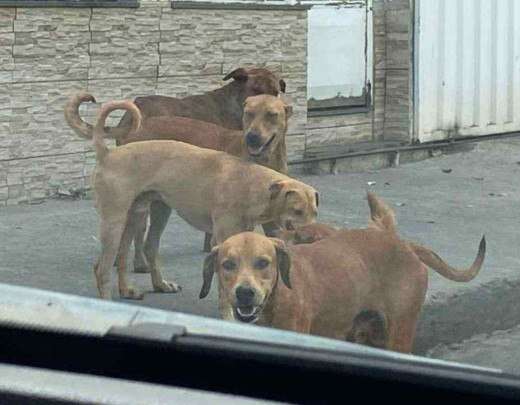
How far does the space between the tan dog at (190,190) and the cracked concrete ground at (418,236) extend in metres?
0.47

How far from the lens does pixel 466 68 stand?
13258mm

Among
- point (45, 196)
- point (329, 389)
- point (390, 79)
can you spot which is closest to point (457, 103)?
point (390, 79)

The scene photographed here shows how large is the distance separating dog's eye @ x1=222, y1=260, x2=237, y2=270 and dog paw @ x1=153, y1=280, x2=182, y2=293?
5.76ft

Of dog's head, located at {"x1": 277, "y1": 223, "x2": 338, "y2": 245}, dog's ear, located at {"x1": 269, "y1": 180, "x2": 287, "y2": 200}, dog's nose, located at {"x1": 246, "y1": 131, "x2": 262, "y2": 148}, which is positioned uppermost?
dog's nose, located at {"x1": 246, "y1": 131, "x2": 262, "y2": 148}

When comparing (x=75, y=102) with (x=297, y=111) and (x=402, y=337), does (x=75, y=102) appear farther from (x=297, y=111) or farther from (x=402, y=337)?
(x=297, y=111)

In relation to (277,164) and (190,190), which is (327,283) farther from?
(277,164)

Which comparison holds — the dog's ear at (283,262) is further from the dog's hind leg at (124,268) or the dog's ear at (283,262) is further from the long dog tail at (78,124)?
the long dog tail at (78,124)

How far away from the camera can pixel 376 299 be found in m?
6.07

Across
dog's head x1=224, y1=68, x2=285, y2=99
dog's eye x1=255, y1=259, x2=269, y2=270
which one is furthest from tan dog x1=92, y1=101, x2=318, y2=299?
dog's head x1=224, y1=68, x2=285, y2=99

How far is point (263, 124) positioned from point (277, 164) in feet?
0.94

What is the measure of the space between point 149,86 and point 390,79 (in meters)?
2.95

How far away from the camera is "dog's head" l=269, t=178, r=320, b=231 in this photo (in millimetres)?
6602

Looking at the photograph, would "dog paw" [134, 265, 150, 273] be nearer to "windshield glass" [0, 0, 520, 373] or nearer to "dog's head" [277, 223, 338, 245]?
"windshield glass" [0, 0, 520, 373]

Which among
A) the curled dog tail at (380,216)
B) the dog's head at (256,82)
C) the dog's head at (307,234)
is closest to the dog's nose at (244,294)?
the dog's head at (307,234)
